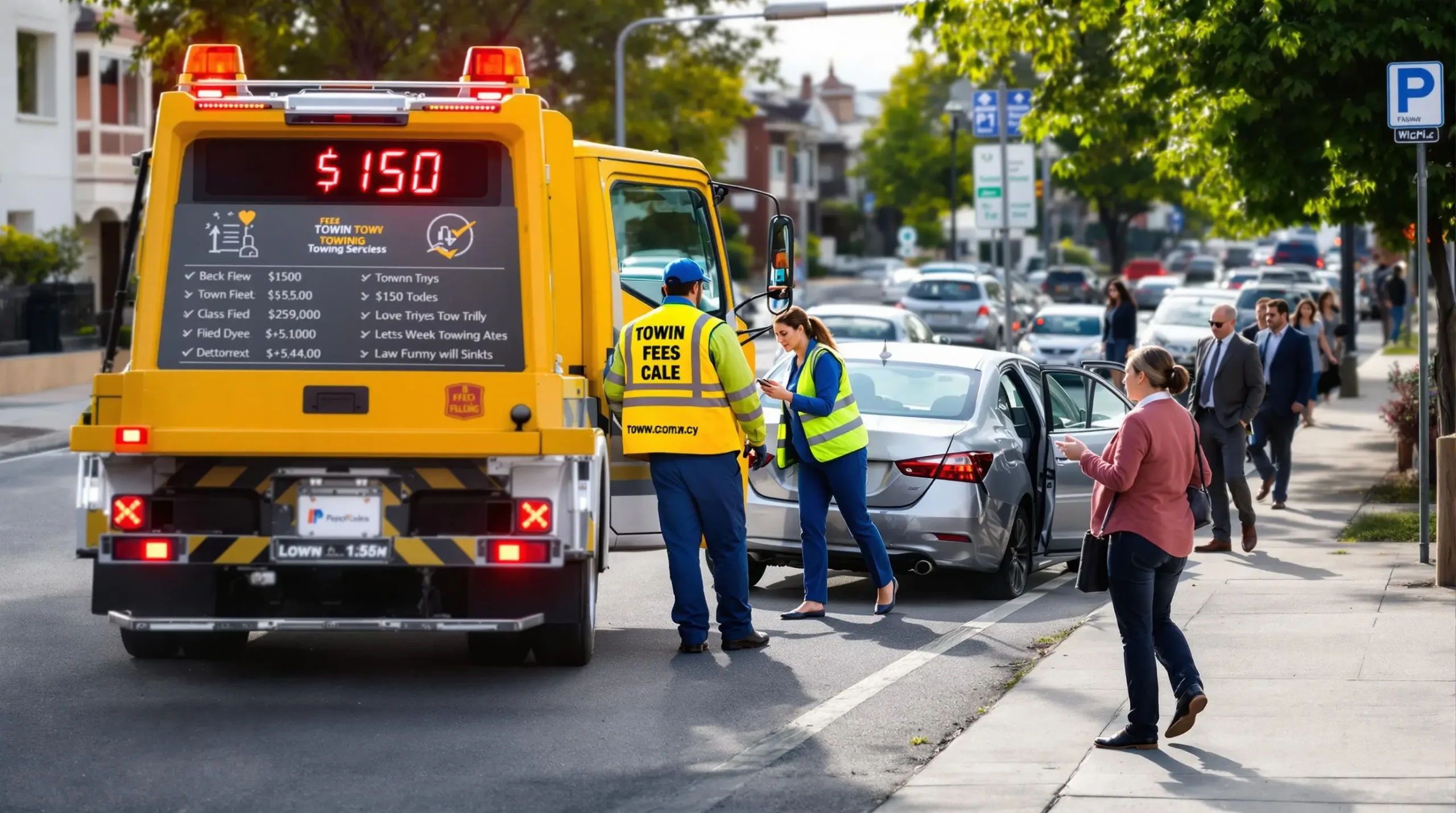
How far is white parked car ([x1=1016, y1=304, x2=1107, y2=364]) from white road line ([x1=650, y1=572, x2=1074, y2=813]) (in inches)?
788

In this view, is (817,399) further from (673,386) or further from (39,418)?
(39,418)

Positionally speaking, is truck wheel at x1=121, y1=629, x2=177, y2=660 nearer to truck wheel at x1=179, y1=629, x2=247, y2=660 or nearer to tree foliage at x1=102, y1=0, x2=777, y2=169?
truck wheel at x1=179, y1=629, x2=247, y2=660

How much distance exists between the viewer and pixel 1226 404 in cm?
1382

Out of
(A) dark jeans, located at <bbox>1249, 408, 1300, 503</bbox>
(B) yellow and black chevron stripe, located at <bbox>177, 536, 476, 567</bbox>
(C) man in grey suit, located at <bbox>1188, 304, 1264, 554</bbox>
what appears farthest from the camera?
(A) dark jeans, located at <bbox>1249, 408, 1300, 503</bbox>

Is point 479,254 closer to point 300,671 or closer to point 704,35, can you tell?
point 300,671

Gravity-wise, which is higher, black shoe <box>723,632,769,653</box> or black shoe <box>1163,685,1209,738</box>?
black shoe <box>1163,685,1209,738</box>

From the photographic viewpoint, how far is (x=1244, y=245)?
95.8m

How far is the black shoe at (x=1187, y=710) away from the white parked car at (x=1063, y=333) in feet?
75.9

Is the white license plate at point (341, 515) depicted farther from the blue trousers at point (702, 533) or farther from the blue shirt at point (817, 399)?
the blue shirt at point (817, 399)

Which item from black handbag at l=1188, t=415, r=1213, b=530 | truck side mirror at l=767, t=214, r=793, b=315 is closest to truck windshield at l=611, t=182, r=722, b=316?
truck side mirror at l=767, t=214, r=793, b=315

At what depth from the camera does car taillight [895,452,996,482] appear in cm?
1104

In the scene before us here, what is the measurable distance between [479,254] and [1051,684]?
300 centimetres

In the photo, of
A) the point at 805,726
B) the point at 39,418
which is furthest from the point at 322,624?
the point at 39,418

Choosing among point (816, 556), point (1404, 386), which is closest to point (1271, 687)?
point (816, 556)
